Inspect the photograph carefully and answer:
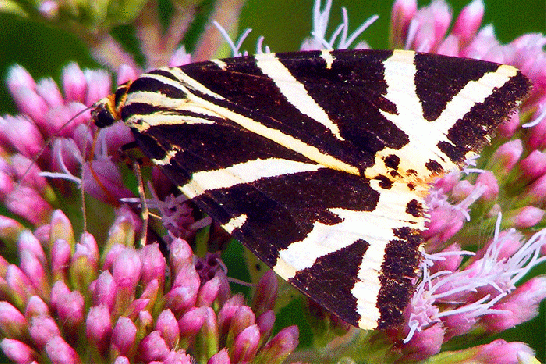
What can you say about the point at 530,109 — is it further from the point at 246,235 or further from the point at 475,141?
the point at 246,235

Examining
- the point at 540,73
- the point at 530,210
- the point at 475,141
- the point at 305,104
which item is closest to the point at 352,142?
the point at 305,104

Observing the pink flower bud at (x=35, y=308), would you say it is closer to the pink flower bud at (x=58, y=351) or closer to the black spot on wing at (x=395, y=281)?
the pink flower bud at (x=58, y=351)

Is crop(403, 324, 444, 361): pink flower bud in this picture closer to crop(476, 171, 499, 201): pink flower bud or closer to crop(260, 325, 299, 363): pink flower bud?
crop(260, 325, 299, 363): pink flower bud

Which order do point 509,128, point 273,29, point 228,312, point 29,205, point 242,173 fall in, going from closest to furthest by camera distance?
1. point 242,173
2. point 228,312
3. point 29,205
4. point 509,128
5. point 273,29

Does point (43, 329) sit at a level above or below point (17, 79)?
below

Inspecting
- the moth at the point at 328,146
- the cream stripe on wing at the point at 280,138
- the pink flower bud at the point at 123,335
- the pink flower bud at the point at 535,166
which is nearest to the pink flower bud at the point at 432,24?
the pink flower bud at the point at 535,166

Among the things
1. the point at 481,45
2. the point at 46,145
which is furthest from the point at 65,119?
the point at 481,45

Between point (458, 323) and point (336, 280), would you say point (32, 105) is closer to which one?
point (336, 280)
